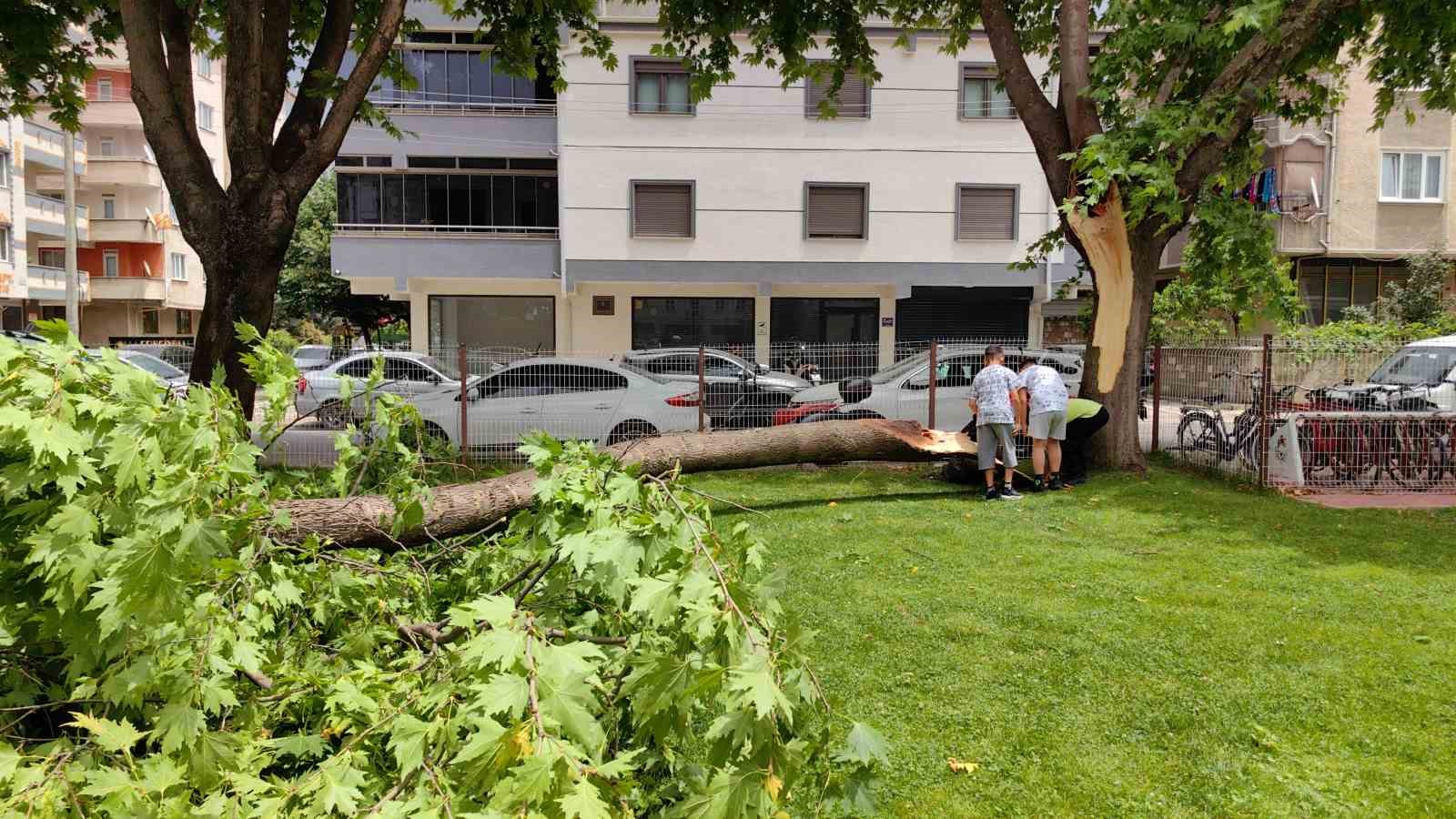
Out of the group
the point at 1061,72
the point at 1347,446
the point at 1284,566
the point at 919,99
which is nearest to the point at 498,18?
the point at 1061,72

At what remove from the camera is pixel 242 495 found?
7.47ft

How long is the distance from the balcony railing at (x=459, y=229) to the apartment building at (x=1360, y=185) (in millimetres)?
19595

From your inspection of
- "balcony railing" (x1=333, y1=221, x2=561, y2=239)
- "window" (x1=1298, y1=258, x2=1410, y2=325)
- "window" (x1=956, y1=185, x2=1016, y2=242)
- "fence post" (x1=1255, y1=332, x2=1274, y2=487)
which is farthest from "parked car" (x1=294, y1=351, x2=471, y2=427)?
"window" (x1=1298, y1=258, x2=1410, y2=325)

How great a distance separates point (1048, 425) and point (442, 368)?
795cm

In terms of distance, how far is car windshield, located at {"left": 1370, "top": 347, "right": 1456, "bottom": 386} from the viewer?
1253 centimetres

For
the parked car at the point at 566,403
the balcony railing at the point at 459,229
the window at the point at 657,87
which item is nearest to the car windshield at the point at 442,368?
the parked car at the point at 566,403

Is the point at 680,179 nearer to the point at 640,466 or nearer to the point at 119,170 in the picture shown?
the point at 640,466

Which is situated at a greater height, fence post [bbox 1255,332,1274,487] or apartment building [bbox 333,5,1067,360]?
apartment building [bbox 333,5,1067,360]

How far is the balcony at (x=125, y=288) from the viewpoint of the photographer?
45.0m

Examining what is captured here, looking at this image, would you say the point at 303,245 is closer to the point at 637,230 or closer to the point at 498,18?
the point at 637,230

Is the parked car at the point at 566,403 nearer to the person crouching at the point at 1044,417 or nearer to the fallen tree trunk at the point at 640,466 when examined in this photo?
the person crouching at the point at 1044,417

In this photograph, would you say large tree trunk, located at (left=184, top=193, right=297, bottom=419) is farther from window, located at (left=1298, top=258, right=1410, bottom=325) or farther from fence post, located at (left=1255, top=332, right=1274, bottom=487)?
window, located at (left=1298, top=258, right=1410, bottom=325)

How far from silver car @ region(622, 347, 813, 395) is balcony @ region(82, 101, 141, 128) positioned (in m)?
41.0

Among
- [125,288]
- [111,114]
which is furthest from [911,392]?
[111,114]
